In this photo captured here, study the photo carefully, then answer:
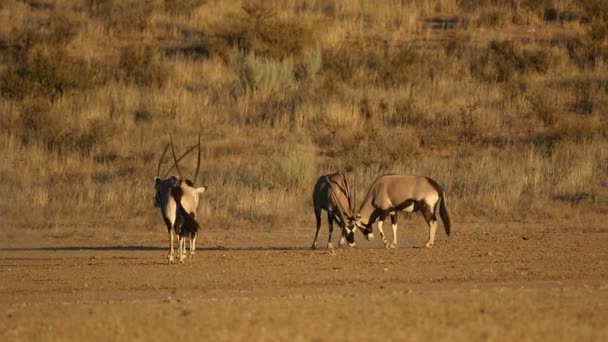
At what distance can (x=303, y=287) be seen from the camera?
45.6ft

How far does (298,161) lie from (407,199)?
542cm

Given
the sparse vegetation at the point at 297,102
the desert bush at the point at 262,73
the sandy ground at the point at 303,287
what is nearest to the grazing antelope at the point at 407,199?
the sandy ground at the point at 303,287

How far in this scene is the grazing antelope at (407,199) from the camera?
17266mm

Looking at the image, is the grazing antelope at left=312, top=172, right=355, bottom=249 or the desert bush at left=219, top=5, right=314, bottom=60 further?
the desert bush at left=219, top=5, right=314, bottom=60

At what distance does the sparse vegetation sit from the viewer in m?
21.5

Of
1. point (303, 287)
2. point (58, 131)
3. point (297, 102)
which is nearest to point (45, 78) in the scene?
point (58, 131)

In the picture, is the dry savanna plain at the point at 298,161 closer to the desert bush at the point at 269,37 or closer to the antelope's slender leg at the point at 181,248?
the desert bush at the point at 269,37

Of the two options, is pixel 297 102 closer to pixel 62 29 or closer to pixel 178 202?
pixel 62 29

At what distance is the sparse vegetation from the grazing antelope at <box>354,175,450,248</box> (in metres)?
2.93

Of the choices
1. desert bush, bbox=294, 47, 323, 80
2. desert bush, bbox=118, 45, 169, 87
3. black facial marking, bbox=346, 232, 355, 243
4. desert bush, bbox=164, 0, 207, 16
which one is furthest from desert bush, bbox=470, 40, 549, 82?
black facial marking, bbox=346, 232, 355, 243

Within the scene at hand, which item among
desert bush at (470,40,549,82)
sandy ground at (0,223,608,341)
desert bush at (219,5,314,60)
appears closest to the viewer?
A: sandy ground at (0,223,608,341)

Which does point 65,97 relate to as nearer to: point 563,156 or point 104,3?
point 104,3

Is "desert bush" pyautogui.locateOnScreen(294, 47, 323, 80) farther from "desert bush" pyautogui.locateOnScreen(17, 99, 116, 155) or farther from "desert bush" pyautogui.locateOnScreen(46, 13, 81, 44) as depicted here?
"desert bush" pyautogui.locateOnScreen(46, 13, 81, 44)

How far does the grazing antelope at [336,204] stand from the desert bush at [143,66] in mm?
11003
